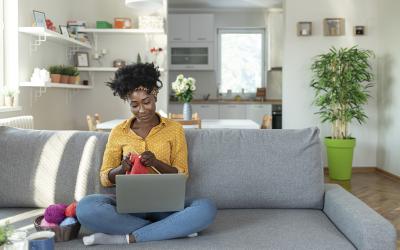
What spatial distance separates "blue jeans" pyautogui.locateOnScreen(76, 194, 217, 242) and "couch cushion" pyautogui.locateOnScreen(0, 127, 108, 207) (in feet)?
1.37

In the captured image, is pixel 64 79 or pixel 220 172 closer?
pixel 220 172

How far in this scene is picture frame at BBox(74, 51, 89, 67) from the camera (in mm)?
5664

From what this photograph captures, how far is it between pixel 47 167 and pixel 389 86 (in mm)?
4565

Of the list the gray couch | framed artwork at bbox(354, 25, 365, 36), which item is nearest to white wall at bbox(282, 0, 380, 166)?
framed artwork at bbox(354, 25, 365, 36)

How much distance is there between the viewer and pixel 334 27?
612 cm

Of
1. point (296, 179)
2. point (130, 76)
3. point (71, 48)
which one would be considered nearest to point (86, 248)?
point (130, 76)

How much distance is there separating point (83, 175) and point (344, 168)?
3986 millimetres

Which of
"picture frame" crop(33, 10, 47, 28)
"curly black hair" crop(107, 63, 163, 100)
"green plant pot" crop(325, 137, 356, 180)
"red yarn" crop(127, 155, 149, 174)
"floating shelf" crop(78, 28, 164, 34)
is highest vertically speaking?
"floating shelf" crop(78, 28, 164, 34)

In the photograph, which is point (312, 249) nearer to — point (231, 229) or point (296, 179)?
point (231, 229)

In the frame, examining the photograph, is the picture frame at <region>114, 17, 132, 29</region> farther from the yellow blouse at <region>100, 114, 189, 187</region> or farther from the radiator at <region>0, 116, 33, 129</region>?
the yellow blouse at <region>100, 114, 189, 187</region>

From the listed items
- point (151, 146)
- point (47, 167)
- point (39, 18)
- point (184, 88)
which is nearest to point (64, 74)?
point (39, 18)

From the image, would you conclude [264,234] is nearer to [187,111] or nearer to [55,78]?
[187,111]

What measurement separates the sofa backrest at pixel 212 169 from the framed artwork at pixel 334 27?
13.0 ft

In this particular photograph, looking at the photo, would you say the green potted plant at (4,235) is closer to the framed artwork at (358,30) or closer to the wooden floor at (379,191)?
the wooden floor at (379,191)
